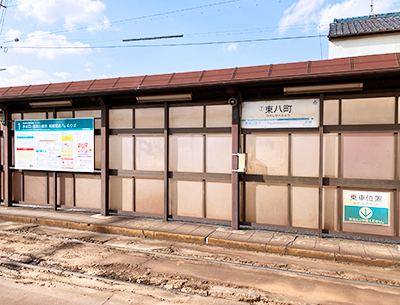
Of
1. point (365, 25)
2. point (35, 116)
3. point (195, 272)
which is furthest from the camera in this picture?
point (365, 25)

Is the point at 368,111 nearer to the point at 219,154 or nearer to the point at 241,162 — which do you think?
the point at 241,162

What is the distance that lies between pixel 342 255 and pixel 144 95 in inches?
243

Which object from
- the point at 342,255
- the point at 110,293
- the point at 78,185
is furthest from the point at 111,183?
the point at 342,255

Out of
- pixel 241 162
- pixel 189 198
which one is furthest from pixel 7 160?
pixel 241 162

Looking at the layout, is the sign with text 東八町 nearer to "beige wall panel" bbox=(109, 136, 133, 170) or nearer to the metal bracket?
"beige wall panel" bbox=(109, 136, 133, 170)

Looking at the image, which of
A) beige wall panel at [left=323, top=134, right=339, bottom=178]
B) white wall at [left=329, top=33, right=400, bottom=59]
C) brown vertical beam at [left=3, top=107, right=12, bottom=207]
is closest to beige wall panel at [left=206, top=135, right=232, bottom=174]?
beige wall panel at [left=323, top=134, right=339, bottom=178]

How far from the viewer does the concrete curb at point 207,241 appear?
236 inches

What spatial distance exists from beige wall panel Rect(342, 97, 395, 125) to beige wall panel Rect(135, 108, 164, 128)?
15.4 ft

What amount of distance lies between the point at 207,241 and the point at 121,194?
11.2ft

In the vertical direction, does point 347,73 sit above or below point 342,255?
above

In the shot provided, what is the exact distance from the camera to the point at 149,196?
29.4ft

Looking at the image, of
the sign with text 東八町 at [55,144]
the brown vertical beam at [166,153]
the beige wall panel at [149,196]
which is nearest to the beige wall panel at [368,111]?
the brown vertical beam at [166,153]

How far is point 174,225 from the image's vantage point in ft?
27.0

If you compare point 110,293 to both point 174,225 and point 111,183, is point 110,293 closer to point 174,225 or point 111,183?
point 174,225
